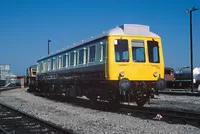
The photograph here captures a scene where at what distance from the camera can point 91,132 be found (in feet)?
29.8

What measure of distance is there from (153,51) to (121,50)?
61.4 inches

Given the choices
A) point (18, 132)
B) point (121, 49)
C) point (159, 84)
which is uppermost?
point (121, 49)

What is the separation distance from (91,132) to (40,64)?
2004 cm

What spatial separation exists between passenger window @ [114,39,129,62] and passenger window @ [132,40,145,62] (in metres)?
0.36

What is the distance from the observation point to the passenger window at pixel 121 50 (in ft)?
45.3

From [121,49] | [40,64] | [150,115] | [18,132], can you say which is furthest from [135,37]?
[40,64]

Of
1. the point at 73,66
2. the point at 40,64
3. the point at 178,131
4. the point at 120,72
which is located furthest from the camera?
the point at 40,64

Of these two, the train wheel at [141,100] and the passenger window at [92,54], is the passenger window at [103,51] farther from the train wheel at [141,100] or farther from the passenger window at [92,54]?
the train wheel at [141,100]

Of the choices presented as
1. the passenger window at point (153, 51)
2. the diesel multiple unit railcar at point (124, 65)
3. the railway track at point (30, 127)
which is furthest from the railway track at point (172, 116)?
the railway track at point (30, 127)

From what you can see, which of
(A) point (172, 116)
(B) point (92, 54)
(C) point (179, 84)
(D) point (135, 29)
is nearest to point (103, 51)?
(B) point (92, 54)

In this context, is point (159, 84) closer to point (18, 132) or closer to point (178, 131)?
point (178, 131)

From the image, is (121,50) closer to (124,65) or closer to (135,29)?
(124,65)

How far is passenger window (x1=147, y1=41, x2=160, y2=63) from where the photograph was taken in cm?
1452

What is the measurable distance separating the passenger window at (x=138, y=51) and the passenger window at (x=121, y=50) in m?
0.36
